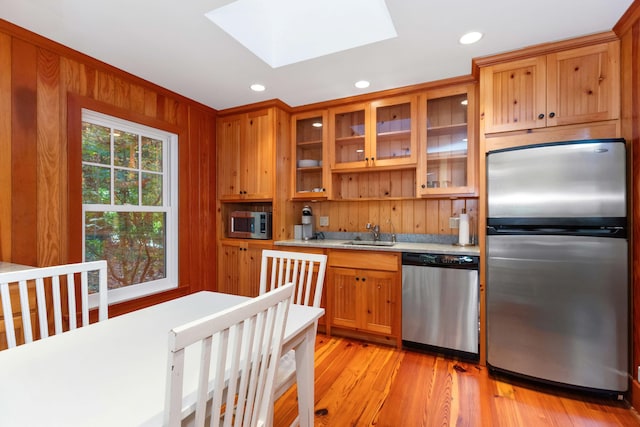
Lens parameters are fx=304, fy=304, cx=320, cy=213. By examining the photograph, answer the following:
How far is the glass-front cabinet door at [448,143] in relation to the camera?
8.48 feet

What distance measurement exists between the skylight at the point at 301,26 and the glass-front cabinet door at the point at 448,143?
38.3 inches

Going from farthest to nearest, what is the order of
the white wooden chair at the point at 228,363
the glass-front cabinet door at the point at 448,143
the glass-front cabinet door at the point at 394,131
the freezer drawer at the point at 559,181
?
the glass-front cabinet door at the point at 394,131 → the glass-front cabinet door at the point at 448,143 → the freezer drawer at the point at 559,181 → the white wooden chair at the point at 228,363

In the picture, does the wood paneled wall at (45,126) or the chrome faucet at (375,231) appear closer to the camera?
the wood paneled wall at (45,126)

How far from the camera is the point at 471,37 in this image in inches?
77.6

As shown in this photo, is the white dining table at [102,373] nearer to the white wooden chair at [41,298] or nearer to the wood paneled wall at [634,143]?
the white wooden chair at [41,298]

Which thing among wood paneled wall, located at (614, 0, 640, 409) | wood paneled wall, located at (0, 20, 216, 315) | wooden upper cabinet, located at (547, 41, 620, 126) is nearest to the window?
wood paneled wall, located at (0, 20, 216, 315)

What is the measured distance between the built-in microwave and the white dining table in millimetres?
1870

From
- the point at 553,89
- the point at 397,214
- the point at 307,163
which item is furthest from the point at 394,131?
the point at 553,89

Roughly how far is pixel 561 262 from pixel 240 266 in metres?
2.77

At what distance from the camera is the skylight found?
198 cm

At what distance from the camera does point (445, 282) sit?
7.81 ft

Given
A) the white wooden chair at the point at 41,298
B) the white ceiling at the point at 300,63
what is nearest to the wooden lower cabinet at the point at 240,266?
the white ceiling at the point at 300,63

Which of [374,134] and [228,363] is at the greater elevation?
[374,134]

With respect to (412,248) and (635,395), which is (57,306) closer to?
(412,248)
